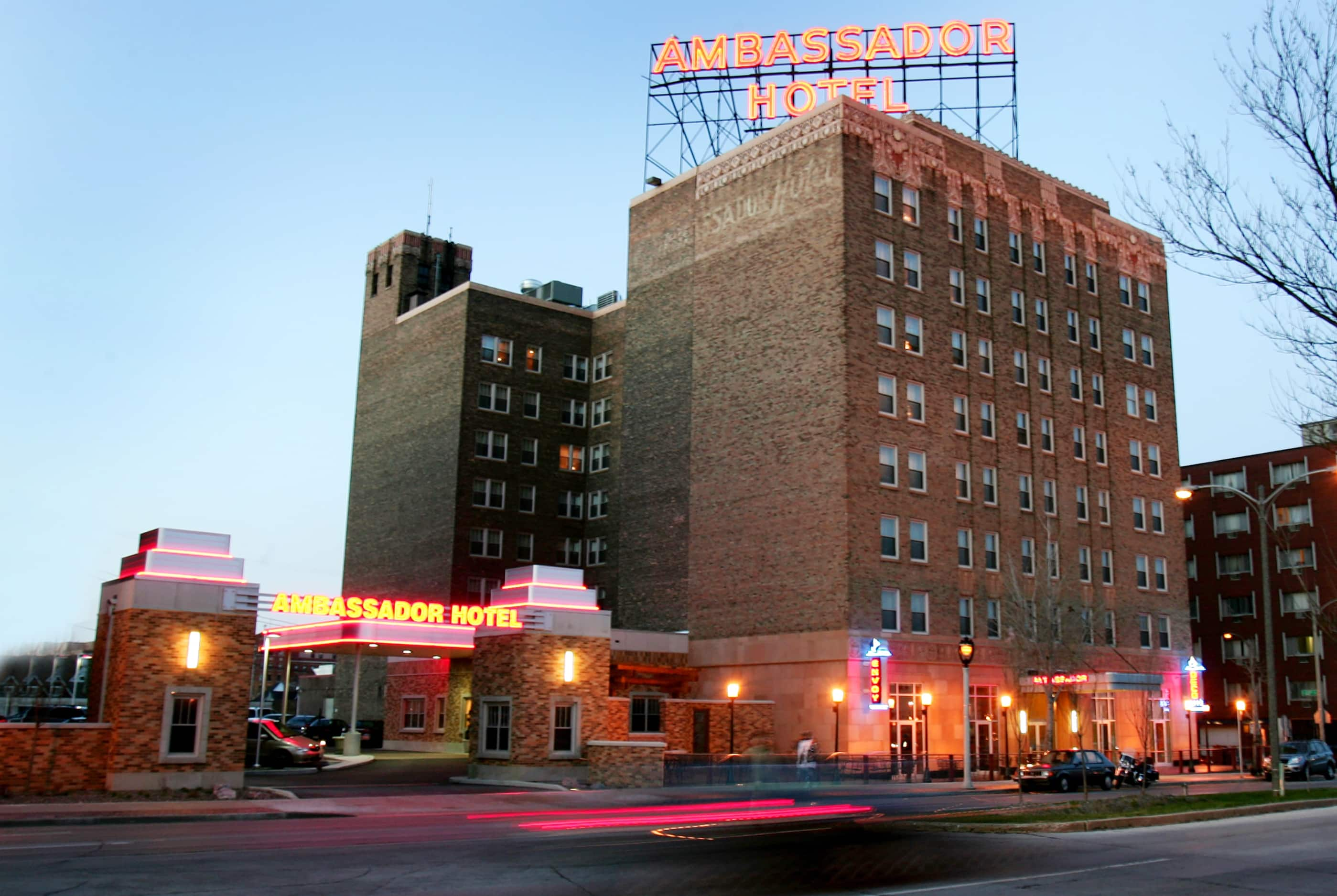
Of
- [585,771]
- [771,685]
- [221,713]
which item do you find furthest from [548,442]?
[221,713]

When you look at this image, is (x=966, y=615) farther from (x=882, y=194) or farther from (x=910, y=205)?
(x=882, y=194)

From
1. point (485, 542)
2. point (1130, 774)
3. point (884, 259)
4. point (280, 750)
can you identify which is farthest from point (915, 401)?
point (280, 750)

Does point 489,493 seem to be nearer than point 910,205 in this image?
No

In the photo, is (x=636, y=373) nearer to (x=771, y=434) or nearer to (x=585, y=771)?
(x=771, y=434)

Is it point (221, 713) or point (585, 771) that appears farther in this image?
point (585, 771)

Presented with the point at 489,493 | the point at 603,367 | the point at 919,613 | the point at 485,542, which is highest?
the point at 603,367

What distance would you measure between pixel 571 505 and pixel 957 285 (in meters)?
29.4

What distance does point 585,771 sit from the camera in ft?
130

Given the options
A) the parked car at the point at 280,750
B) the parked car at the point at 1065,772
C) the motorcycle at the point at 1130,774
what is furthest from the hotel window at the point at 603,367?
the parked car at the point at 1065,772

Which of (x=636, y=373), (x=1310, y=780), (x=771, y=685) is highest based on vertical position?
(x=636, y=373)

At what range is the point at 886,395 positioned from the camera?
53.6 meters

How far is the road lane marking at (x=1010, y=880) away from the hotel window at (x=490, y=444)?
56.0 metres

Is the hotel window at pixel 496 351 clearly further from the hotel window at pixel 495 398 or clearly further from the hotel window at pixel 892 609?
the hotel window at pixel 892 609

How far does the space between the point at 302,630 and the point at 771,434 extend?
22.6 meters
